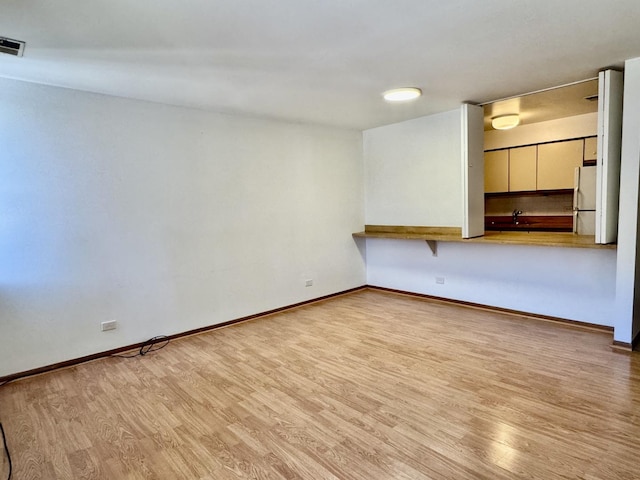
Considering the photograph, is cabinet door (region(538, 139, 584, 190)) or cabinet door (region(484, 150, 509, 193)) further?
cabinet door (region(484, 150, 509, 193))

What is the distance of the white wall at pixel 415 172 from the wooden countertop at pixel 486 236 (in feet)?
0.31

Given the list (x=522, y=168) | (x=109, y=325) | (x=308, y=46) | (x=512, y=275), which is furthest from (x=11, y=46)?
(x=522, y=168)

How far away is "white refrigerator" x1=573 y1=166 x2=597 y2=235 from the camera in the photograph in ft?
14.8

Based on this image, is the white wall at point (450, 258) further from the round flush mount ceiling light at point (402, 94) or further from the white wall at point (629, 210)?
the round flush mount ceiling light at point (402, 94)

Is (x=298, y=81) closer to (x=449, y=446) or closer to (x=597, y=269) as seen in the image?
(x=449, y=446)

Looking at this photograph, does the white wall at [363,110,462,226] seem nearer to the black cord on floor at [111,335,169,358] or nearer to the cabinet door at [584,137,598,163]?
the cabinet door at [584,137,598,163]

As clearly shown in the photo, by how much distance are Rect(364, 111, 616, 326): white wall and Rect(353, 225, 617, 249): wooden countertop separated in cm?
11

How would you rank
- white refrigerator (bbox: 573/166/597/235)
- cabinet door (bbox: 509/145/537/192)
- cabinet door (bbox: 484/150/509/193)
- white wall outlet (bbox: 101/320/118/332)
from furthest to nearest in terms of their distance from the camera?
cabinet door (bbox: 484/150/509/193) → cabinet door (bbox: 509/145/537/192) → white refrigerator (bbox: 573/166/597/235) → white wall outlet (bbox: 101/320/118/332)

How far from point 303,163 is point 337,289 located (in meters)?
1.94

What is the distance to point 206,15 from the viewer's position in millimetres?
2002

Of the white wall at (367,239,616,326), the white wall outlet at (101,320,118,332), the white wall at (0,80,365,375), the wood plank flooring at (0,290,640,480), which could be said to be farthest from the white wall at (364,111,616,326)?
the white wall outlet at (101,320,118,332)

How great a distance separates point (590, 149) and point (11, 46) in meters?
6.28

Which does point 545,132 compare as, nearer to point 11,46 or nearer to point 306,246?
point 306,246

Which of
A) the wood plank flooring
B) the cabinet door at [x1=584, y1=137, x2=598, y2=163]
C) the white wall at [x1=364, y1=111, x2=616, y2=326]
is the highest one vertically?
the cabinet door at [x1=584, y1=137, x2=598, y2=163]
